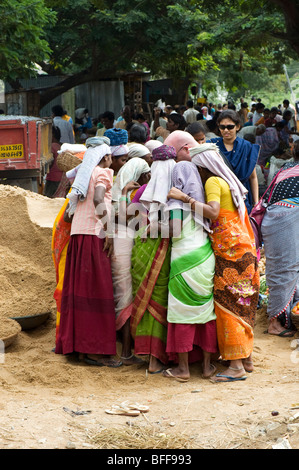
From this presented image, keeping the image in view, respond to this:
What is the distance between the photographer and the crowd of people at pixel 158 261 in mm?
4742

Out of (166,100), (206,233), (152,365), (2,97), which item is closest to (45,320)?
(152,365)

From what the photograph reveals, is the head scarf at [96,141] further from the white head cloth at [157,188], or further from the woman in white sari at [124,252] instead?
the white head cloth at [157,188]

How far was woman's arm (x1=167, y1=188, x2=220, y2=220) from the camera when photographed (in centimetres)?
466

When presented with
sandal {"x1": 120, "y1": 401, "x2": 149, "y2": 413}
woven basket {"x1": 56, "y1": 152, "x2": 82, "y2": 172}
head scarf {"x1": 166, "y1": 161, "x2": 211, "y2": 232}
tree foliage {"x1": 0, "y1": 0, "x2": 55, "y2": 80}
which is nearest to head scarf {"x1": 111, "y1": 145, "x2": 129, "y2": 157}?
woven basket {"x1": 56, "y1": 152, "x2": 82, "y2": 172}

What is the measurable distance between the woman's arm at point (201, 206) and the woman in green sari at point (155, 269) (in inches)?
5.6

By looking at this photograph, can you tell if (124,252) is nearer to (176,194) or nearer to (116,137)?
(176,194)

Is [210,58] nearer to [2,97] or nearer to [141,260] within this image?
[2,97]

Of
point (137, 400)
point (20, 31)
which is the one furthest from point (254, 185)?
point (20, 31)

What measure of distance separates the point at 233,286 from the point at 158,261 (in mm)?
596

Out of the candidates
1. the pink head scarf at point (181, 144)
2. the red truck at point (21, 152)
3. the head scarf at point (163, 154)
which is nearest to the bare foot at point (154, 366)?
the head scarf at point (163, 154)

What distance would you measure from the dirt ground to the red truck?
4764 mm

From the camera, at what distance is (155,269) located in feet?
16.0

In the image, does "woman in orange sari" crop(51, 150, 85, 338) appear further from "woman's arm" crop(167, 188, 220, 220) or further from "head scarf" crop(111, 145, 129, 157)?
"woman's arm" crop(167, 188, 220, 220)

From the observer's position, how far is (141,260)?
4.98m
